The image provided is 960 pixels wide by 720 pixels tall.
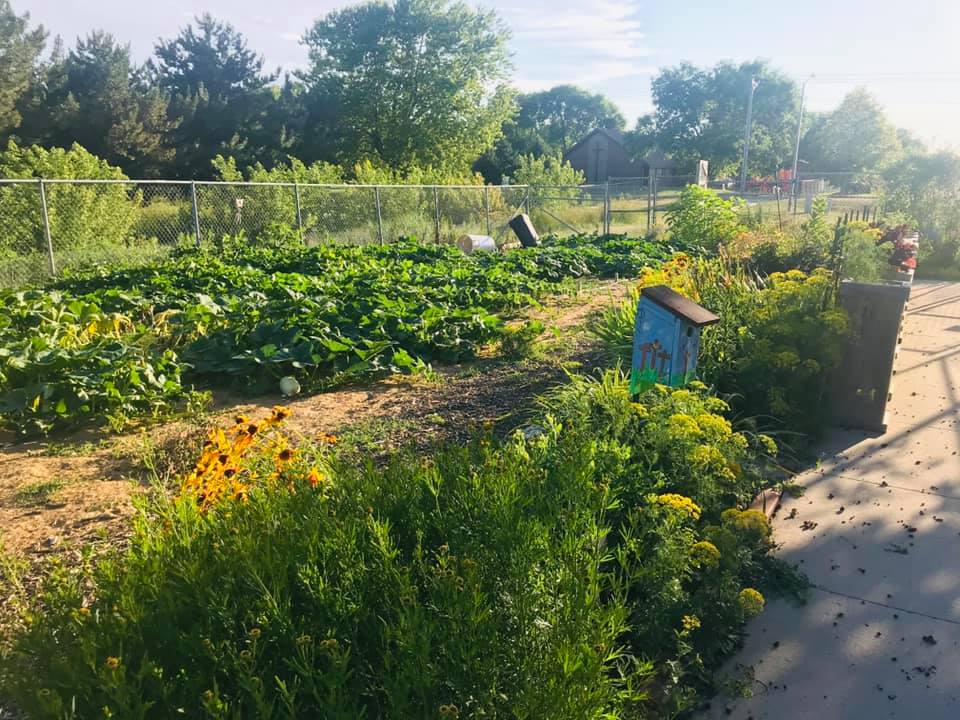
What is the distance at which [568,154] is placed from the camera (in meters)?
81.2

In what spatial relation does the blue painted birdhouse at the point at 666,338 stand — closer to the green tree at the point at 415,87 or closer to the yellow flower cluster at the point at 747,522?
the yellow flower cluster at the point at 747,522

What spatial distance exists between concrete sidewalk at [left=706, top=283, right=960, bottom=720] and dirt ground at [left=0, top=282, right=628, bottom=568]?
1.60m

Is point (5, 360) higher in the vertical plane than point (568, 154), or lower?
lower

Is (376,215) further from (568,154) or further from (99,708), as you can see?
(568,154)

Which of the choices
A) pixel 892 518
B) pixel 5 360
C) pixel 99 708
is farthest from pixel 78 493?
pixel 892 518

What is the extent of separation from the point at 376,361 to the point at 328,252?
7.12 metres

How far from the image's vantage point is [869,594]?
3094 mm

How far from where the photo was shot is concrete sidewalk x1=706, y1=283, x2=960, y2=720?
2484 mm

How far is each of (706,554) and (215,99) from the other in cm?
4231

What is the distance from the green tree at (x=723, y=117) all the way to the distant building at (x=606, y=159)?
1.89 metres

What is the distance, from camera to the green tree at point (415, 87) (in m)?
42.2

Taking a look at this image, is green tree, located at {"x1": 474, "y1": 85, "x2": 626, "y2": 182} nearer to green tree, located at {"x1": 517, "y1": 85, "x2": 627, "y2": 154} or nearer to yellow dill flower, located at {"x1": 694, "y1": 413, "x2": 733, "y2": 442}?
green tree, located at {"x1": 517, "y1": 85, "x2": 627, "y2": 154}

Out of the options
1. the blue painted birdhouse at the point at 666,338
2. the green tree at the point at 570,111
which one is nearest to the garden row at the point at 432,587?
the blue painted birdhouse at the point at 666,338

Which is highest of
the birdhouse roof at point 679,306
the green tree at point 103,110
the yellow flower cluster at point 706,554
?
the green tree at point 103,110
